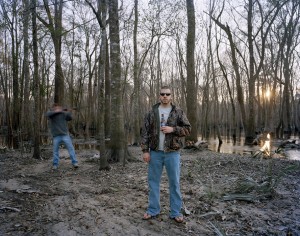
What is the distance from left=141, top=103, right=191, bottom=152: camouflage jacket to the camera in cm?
363

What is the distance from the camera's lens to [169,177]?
12.3 feet

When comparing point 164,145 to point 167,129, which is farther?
point 164,145

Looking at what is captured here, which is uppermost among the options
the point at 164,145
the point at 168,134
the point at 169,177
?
the point at 168,134

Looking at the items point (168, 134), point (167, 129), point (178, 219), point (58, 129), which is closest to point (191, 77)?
point (58, 129)

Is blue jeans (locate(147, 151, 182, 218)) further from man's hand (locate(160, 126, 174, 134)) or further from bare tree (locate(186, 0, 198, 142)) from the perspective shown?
bare tree (locate(186, 0, 198, 142))

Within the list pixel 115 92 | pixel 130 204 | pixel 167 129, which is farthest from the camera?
pixel 115 92

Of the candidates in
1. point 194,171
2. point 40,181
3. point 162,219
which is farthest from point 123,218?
point 194,171

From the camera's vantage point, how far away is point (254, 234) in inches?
137

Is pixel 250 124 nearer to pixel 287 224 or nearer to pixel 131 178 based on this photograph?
pixel 131 178

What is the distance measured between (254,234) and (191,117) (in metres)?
9.36

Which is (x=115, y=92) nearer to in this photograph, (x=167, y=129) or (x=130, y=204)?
(x=130, y=204)

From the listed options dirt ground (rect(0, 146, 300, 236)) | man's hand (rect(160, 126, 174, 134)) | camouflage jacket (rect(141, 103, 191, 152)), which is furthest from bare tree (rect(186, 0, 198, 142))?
man's hand (rect(160, 126, 174, 134))

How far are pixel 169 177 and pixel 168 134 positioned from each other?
0.62m

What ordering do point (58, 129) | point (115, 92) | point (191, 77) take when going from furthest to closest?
point (191, 77), point (115, 92), point (58, 129)
